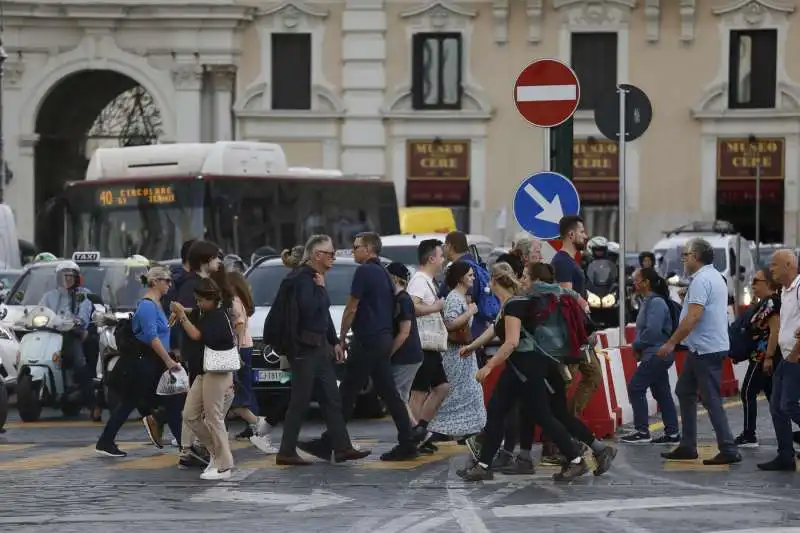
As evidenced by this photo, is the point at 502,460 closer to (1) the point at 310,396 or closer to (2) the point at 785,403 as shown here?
(1) the point at 310,396

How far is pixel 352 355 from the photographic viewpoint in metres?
16.6

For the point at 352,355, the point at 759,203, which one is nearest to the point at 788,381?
the point at 352,355

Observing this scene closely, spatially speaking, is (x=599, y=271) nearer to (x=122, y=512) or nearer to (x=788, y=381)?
(x=788, y=381)

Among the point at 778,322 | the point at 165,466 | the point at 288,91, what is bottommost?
the point at 165,466

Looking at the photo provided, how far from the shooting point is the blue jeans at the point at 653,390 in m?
17.4

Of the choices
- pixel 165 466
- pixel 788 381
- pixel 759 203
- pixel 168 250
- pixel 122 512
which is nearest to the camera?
pixel 122 512

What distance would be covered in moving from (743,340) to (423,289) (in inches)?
98.8

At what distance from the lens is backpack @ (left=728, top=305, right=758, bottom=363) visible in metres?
16.8

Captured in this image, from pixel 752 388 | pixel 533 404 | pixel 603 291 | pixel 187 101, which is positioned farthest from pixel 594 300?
pixel 187 101

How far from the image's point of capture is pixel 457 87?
48.2 meters

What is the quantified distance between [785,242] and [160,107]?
13.8m

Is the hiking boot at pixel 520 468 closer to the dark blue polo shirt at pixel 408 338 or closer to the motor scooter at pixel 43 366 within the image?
the dark blue polo shirt at pixel 408 338

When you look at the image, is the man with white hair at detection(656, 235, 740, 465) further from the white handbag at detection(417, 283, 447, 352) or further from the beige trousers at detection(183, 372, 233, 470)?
the beige trousers at detection(183, 372, 233, 470)

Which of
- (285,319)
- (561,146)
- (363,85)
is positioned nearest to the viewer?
(285,319)
